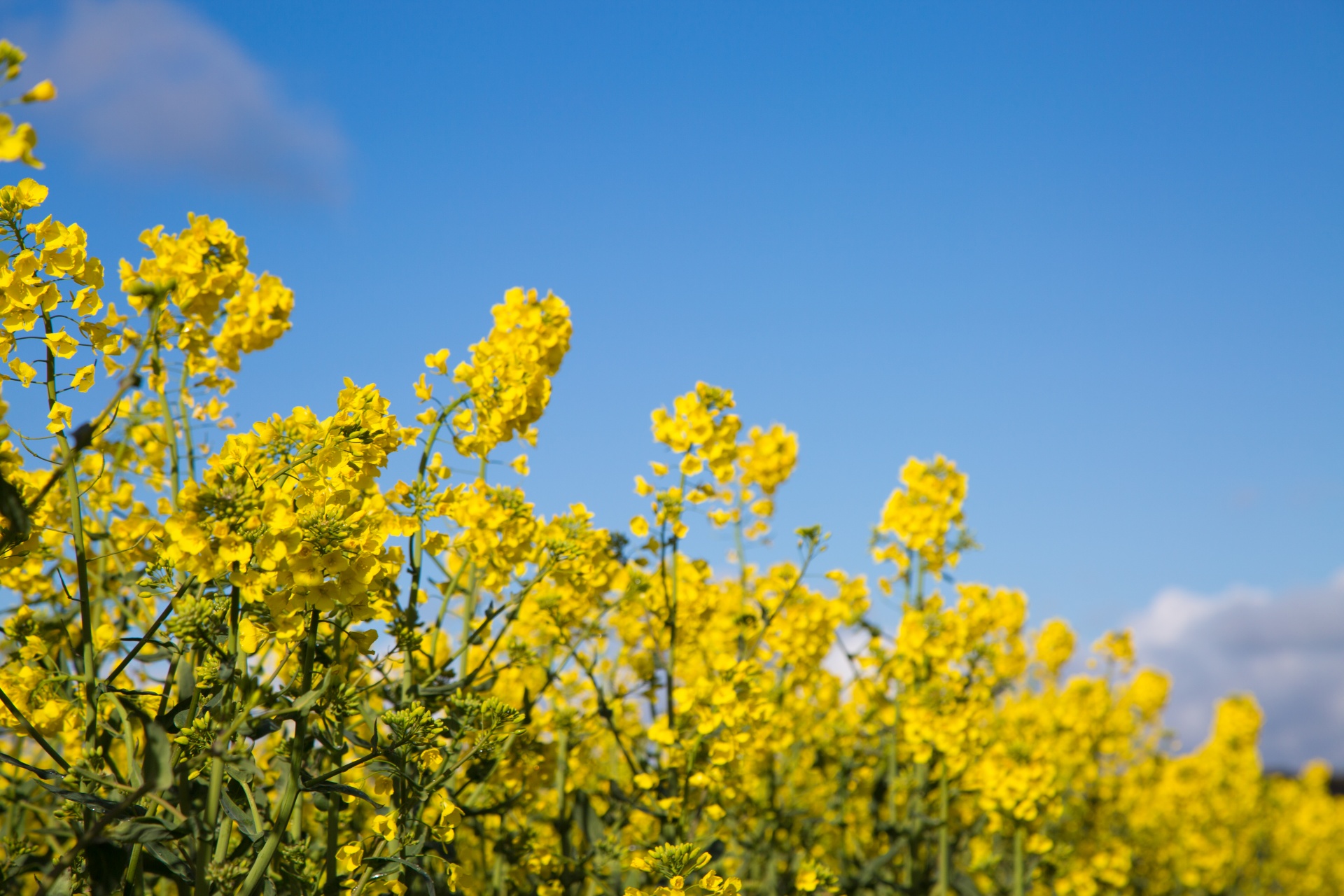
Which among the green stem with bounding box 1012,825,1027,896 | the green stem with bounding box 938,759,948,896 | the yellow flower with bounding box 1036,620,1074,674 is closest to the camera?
the green stem with bounding box 938,759,948,896

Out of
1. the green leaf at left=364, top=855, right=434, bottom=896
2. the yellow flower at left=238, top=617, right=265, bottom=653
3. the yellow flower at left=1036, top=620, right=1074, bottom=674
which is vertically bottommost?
the green leaf at left=364, top=855, right=434, bottom=896

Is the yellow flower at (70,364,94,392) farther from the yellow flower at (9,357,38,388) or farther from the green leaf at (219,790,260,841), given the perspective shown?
the green leaf at (219,790,260,841)

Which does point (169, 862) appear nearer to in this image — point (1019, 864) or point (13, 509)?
point (13, 509)

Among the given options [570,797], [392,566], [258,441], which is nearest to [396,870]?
[392,566]

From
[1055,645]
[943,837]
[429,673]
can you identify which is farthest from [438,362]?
[1055,645]

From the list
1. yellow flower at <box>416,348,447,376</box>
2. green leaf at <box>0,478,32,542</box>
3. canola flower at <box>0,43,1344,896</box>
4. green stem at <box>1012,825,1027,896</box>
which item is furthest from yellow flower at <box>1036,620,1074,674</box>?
green leaf at <box>0,478,32,542</box>

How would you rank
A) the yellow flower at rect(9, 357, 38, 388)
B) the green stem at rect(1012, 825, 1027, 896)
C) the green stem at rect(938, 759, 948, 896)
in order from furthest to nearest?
1. the green stem at rect(1012, 825, 1027, 896)
2. the green stem at rect(938, 759, 948, 896)
3. the yellow flower at rect(9, 357, 38, 388)

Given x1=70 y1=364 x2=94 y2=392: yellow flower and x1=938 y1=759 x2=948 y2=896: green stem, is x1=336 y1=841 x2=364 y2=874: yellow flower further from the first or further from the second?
x1=938 y1=759 x2=948 y2=896: green stem

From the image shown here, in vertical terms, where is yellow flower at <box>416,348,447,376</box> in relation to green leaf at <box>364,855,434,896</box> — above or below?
above

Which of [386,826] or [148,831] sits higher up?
[386,826]

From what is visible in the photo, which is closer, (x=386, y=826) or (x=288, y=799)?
(x=288, y=799)

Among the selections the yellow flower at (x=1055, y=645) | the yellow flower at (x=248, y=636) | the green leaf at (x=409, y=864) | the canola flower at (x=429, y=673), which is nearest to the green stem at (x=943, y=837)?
the canola flower at (x=429, y=673)

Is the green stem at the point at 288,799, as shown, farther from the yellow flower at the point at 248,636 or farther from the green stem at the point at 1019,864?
the green stem at the point at 1019,864

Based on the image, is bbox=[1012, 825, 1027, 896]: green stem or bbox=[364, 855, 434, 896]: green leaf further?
bbox=[1012, 825, 1027, 896]: green stem
